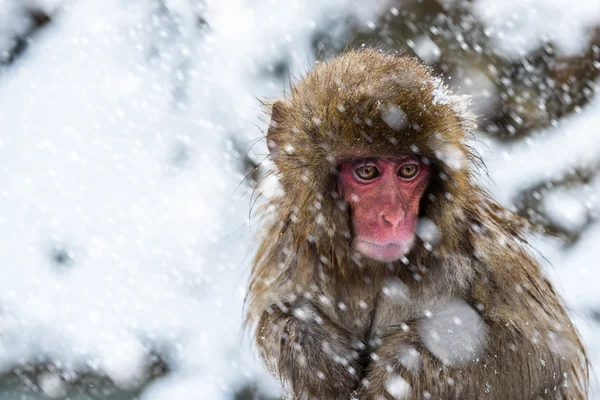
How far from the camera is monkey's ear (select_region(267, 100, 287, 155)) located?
8.44 feet

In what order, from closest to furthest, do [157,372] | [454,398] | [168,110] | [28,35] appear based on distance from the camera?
[454,398] < [28,35] < [157,372] < [168,110]

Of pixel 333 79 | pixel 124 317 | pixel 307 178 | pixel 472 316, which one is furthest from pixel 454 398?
pixel 124 317

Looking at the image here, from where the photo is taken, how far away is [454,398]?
2268 millimetres

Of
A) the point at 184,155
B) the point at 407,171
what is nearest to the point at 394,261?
the point at 407,171

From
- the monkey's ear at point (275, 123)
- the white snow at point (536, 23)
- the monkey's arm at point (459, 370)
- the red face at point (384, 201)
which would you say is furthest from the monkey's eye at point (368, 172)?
Result: the white snow at point (536, 23)

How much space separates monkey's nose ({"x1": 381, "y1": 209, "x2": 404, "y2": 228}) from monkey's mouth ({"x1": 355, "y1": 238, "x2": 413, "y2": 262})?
6cm

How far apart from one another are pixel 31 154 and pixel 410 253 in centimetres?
805

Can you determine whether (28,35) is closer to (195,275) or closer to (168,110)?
(168,110)

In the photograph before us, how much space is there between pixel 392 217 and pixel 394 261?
0.24 meters

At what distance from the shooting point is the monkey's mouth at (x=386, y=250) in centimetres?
222

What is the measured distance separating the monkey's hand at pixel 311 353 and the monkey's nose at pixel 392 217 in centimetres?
47

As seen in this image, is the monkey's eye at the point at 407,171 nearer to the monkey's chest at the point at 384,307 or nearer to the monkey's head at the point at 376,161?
the monkey's head at the point at 376,161

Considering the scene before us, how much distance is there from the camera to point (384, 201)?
2.25 metres

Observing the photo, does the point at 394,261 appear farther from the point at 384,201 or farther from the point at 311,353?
the point at 311,353
